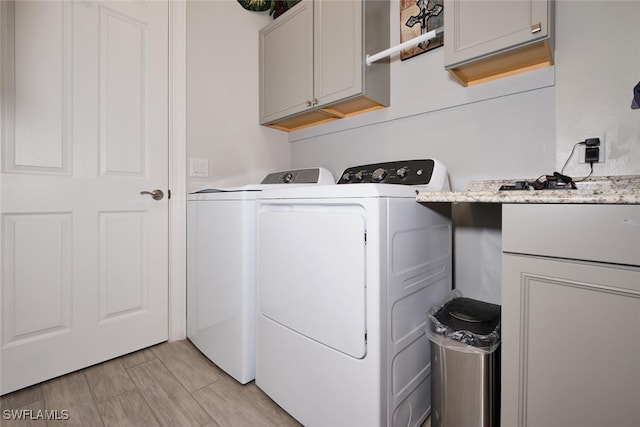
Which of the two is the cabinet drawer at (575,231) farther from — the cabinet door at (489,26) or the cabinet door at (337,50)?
the cabinet door at (337,50)

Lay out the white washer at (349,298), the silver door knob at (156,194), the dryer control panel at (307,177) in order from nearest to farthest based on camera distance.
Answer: the white washer at (349,298) → the silver door knob at (156,194) → the dryer control panel at (307,177)

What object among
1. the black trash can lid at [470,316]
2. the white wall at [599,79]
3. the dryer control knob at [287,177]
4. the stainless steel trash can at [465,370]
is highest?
the white wall at [599,79]

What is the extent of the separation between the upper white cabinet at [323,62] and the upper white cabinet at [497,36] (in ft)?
1.54

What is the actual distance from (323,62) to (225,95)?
2.53 feet

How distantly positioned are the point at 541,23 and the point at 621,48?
1.14 ft

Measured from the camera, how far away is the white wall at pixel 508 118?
1.13 meters

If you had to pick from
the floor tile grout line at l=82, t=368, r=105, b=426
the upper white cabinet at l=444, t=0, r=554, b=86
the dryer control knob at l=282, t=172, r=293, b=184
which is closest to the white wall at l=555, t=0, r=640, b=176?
the upper white cabinet at l=444, t=0, r=554, b=86

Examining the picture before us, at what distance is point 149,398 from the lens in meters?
1.31

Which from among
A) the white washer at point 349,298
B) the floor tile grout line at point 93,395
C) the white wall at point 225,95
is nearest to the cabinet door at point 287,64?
the white wall at point 225,95

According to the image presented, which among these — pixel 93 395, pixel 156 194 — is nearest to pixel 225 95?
pixel 156 194

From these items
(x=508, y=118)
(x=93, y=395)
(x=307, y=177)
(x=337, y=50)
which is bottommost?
(x=93, y=395)

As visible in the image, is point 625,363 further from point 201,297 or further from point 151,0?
point 151,0

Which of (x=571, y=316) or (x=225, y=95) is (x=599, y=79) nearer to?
(x=571, y=316)

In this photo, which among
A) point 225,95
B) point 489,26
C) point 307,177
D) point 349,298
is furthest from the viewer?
point 225,95
